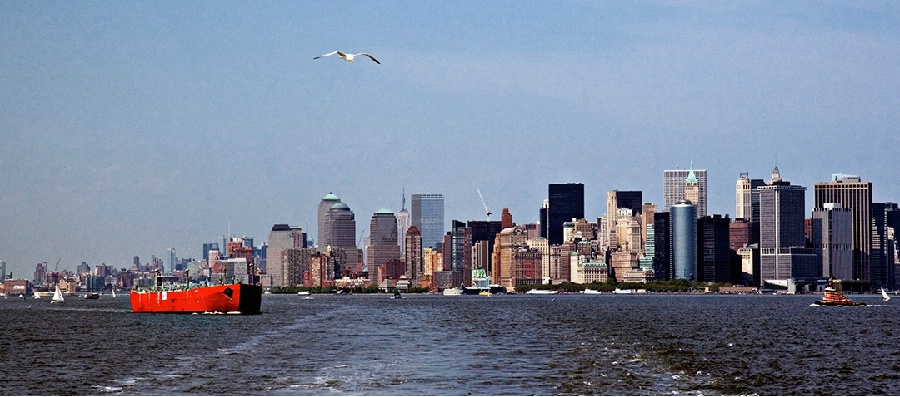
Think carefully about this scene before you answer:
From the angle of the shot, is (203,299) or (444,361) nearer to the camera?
(444,361)

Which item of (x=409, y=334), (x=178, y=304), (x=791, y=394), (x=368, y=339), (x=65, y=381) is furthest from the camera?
(x=178, y=304)

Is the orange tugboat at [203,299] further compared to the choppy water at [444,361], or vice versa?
the orange tugboat at [203,299]

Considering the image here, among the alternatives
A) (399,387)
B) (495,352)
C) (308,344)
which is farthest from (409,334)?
(399,387)

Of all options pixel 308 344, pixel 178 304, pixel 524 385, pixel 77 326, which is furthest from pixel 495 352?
pixel 178 304

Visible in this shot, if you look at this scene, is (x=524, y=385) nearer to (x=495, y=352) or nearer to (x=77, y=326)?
(x=495, y=352)

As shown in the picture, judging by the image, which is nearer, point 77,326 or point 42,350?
point 42,350

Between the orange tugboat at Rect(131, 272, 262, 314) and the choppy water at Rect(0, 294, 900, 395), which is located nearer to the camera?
the choppy water at Rect(0, 294, 900, 395)

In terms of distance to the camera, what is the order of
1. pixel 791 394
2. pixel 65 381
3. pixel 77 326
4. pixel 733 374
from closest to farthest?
pixel 791 394 < pixel 65 381 < pixel 733 374 < pixel 77 326
